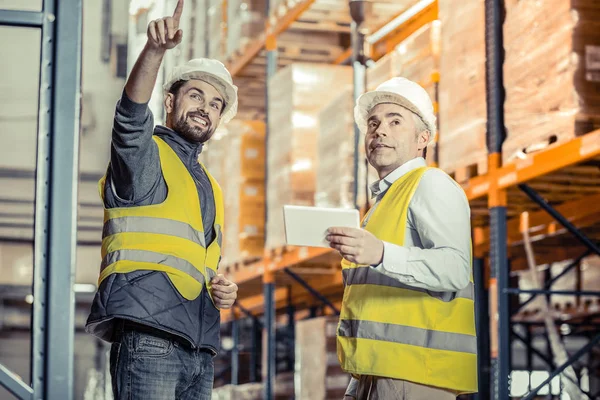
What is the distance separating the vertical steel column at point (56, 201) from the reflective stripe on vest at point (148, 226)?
218 millimetres

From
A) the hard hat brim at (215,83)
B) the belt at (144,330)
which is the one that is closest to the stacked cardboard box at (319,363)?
the hard hat brim at (215,83)

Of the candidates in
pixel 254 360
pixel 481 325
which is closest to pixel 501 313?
pixel 481 325

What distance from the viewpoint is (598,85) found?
592 centimetres

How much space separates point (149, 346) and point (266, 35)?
833 cm

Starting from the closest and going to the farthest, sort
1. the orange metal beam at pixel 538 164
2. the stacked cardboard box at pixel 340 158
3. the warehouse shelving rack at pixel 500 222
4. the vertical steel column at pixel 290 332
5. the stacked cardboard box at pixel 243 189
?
1. the orange metal beam at pixel 538 164
2. the warehouse shelving rack at pixel 500 222
3. the stacked cardboard box at pixel 340 158
4. the stacked cardboard box at pixel 243 189
5. the vertical steel column at pixel 290 332

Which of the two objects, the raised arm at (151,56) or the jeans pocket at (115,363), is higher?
the raised arm at (151,56)

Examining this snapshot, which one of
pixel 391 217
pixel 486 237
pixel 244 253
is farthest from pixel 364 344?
Result: pixel 244 253

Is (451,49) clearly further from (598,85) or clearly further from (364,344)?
(364,344)

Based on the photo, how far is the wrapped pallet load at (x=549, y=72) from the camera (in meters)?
5.88

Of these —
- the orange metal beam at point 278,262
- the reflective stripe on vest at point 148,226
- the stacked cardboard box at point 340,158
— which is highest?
the stacked cardboard box at point 340,158

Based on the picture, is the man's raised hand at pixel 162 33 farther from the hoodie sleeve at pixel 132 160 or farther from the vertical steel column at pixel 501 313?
the vertical steel column at pixel 501 313

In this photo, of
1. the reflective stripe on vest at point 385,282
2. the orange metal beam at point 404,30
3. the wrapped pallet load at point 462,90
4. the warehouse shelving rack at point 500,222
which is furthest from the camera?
the orange metal beam at point 404,30

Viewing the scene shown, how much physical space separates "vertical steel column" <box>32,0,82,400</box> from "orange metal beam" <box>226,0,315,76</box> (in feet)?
22.0

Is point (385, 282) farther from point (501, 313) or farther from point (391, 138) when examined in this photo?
point (501, 313)
